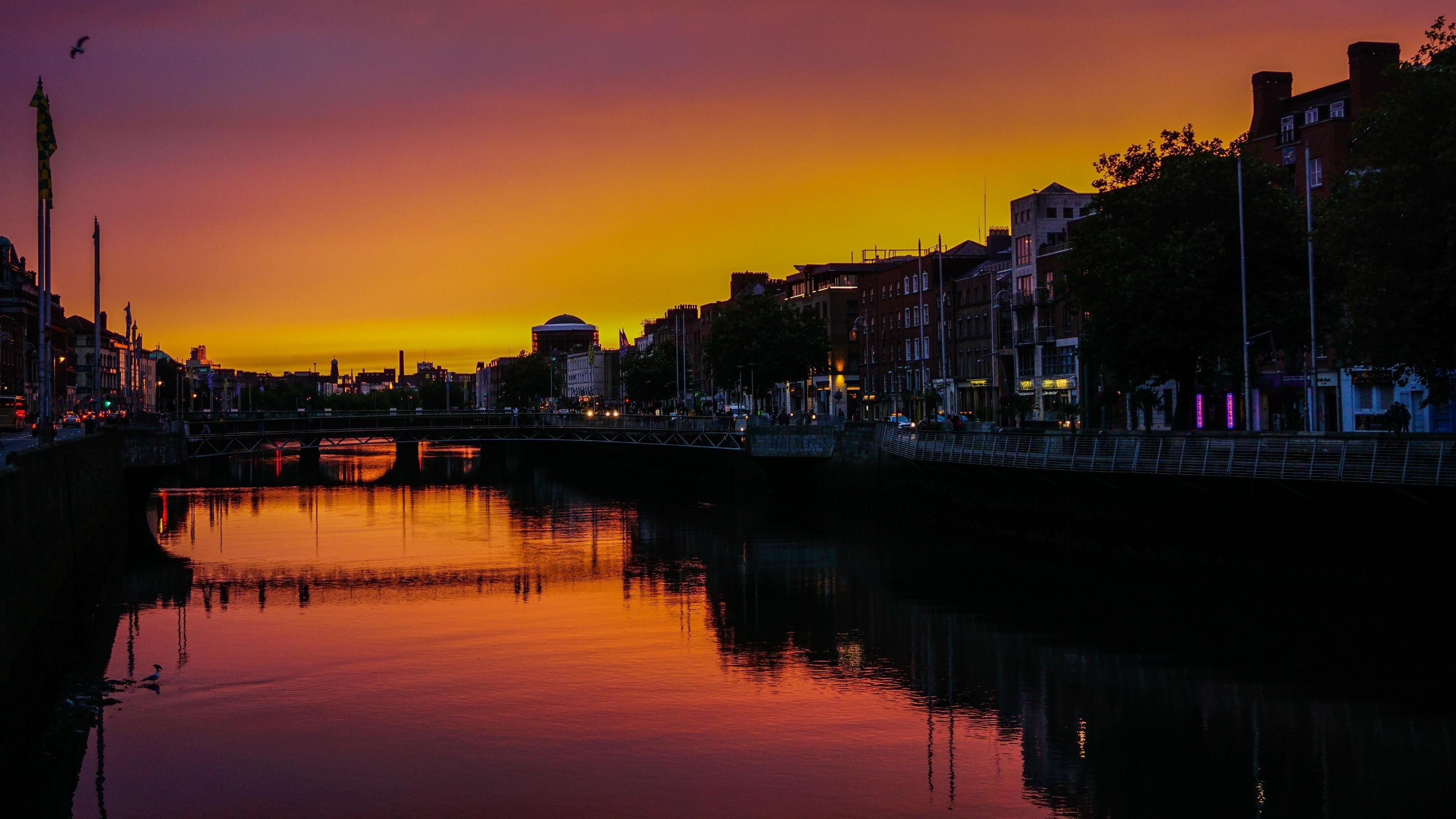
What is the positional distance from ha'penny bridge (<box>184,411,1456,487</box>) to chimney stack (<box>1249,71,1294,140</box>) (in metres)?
30.1

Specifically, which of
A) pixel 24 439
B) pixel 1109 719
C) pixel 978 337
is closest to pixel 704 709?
pixel 1109 719

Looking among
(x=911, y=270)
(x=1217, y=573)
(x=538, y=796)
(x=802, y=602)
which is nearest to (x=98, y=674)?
(x=538, y=796)

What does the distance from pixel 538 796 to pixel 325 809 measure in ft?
12.9

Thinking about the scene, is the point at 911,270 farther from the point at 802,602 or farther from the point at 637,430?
the point at 802,602

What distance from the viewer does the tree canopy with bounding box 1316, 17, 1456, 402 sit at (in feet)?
139

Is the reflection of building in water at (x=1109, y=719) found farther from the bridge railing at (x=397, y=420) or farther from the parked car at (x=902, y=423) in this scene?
the bridge railing at (x=397, y=420)

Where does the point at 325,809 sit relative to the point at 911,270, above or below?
below

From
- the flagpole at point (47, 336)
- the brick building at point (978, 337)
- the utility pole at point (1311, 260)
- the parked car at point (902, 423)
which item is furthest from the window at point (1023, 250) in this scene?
the flagpole at point (47, 336)

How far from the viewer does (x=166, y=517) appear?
90250mm

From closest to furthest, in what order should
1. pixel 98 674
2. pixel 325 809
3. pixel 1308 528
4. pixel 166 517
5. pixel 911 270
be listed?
1. pixel 325 809
2. pixel 98 674
3. pixel 1308 528
4. pixel 166 517
5. pixel 911 270

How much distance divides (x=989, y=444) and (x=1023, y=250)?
50.1m

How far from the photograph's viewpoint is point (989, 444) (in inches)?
2611

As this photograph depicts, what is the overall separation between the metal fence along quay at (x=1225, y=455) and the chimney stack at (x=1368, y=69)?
26.9 metres

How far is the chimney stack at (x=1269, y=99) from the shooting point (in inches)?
3442
